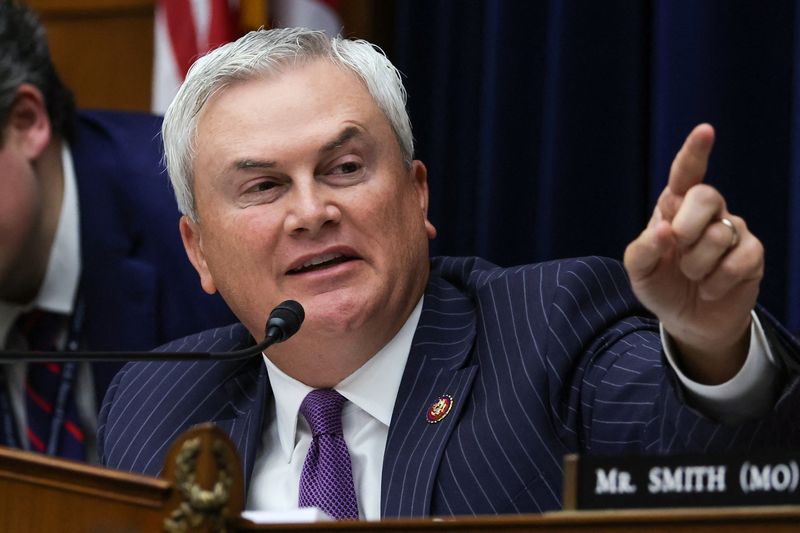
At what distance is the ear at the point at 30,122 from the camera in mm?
3549

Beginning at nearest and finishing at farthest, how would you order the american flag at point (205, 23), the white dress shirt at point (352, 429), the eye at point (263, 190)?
the white dress shirt at point (352, 429)
the eye at point (263, 190)
the american flag at point (205, 23)

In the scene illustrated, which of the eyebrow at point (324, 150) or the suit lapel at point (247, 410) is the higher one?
the eyebrow at point (324, 150)

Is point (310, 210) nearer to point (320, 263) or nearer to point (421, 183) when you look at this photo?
point (320, 263)

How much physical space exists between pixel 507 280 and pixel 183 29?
5.78 feet

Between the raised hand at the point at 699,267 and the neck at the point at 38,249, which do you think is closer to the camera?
the raised hand at the point at 699,267

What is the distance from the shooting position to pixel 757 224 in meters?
3.09

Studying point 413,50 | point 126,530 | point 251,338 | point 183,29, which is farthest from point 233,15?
point 126,530

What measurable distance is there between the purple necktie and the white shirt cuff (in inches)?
25.1

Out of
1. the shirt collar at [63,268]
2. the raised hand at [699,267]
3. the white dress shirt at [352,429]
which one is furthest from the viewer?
the shirt collar at [63,268]

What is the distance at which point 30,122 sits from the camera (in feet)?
11.8

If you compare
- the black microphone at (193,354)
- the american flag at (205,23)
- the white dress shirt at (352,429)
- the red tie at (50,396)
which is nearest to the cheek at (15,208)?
the red tie at (50,396)

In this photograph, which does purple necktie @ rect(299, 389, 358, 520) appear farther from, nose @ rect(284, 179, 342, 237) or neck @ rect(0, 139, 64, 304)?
neck @ rect(0, 139, 64, 304)

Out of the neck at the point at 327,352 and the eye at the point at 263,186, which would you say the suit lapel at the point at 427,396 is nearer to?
the neck at the point at 327,352

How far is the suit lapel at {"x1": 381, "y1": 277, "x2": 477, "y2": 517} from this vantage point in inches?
81.7
